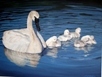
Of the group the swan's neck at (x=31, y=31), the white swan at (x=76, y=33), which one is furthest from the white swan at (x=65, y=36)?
the swan's neck at (x=31, y=31)

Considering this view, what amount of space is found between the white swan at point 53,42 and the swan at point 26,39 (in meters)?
0.03

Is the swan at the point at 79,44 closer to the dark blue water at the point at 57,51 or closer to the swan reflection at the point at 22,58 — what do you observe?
the dark blue water at the point at 57,51

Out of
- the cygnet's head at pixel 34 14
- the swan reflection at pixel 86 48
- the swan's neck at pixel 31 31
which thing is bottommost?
the swan reflection at pixel 86 48

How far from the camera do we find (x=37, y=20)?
313cm

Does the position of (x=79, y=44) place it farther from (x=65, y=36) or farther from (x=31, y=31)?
(x=31, y=31)

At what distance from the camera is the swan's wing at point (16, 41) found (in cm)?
319

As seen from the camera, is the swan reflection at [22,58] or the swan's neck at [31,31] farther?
the swan's neck at [31,31]

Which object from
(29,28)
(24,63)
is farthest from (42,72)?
(29,28)

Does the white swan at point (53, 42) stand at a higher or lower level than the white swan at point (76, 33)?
lower

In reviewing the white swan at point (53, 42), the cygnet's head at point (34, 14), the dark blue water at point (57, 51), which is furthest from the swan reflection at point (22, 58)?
the cygnet's head at point (34, 14)

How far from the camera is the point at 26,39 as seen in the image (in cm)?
324

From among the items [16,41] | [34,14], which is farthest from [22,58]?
[34,14]

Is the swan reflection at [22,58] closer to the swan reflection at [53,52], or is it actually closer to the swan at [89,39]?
the swan reflection at [53,52]

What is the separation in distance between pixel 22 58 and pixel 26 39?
5.7 inches
